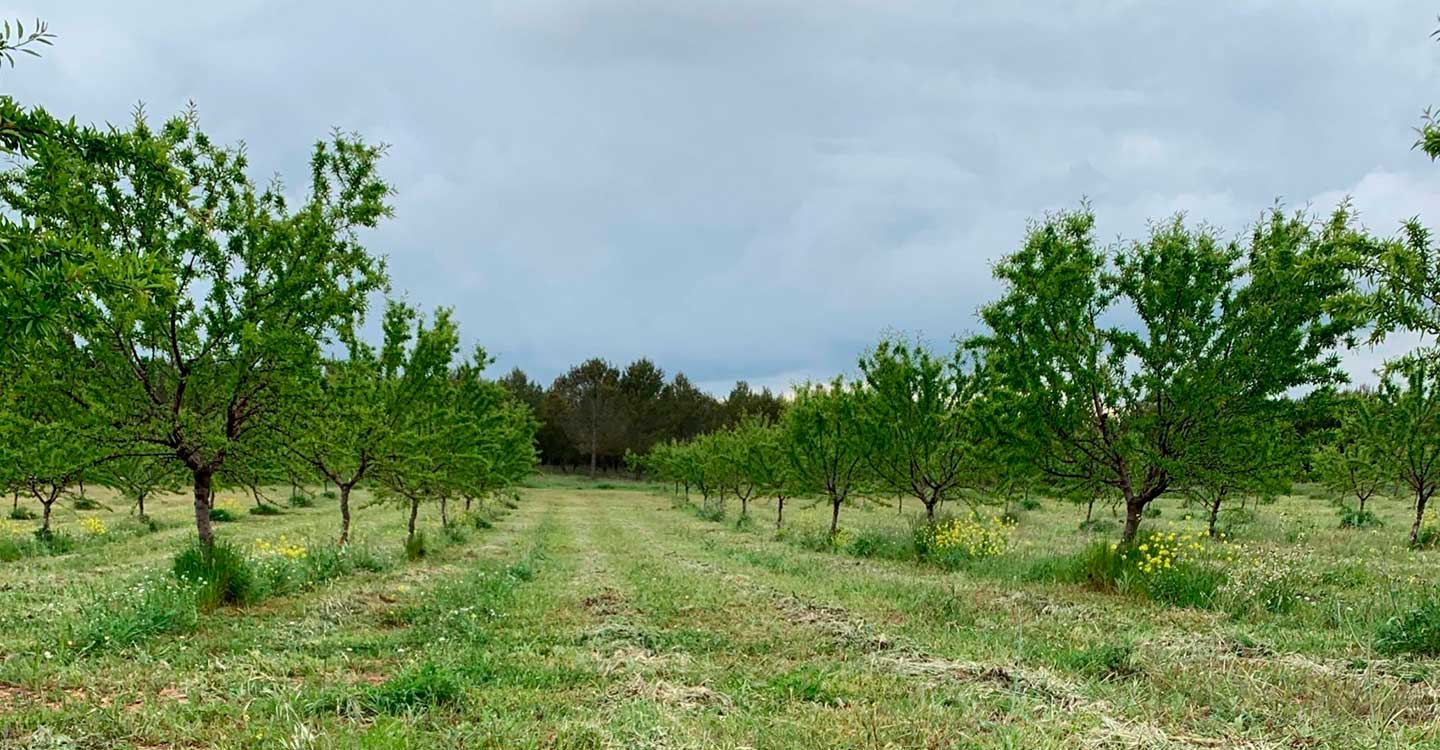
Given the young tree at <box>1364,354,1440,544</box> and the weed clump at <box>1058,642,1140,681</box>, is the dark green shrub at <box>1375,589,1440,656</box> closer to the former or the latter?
the weed clump at <box>1058,642,1140,681</box>

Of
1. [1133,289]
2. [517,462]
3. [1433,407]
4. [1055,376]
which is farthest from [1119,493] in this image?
[517,462]

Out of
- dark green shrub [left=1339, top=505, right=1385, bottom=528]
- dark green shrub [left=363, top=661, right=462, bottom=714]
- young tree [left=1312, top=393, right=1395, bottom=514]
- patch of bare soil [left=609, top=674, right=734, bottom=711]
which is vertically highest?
young tree [left=1312, top=393, right=1395, bottom=514]

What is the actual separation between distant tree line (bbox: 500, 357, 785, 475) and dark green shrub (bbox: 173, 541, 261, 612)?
Answer: 209 feet

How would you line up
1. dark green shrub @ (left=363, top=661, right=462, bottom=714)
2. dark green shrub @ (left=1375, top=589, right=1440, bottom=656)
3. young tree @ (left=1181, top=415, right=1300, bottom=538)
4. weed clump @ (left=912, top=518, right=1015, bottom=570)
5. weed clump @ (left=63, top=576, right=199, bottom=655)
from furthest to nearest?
weed clump @ (left=912, top=518, right=1015, bottom=570), young tree @ (left=1181, top=415, right=1300, bottom=538), dark green shrub @ (left=1375, top=589, right=1440, bottom=656), weed clump @ (left=63, top=576, right=199, bottom=655), dark green shrub @ (left=363, top=661, right=462, bottom=714)

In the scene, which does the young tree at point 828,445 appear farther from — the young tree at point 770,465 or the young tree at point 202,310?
the young tree at point 202,310

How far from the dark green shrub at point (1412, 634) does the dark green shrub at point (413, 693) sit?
29.2 ft

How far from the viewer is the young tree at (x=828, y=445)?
70.8 feet

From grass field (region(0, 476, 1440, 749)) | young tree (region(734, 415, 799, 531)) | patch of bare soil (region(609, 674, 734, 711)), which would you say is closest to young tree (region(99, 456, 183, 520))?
grass field (region(0, 476, 1440, 749))

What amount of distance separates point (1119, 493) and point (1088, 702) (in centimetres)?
896

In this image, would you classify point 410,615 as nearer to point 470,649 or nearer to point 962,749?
point 470,649

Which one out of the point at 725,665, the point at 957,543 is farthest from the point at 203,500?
the point at 957,543

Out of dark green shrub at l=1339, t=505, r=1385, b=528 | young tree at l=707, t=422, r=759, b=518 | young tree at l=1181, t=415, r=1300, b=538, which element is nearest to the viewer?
young tree at l=1181, t=415, r=1300, b=538

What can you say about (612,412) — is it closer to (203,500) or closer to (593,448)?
(593,448)

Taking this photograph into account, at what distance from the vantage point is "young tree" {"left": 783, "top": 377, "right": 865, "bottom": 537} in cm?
2158
